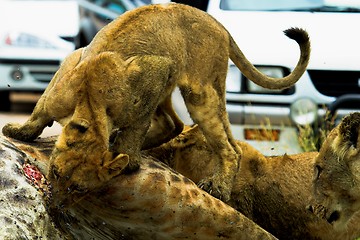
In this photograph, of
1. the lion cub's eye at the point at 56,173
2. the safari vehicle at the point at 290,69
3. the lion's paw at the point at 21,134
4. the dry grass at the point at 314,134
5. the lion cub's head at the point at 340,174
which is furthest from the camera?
the safari vehicle at the point at 290,69

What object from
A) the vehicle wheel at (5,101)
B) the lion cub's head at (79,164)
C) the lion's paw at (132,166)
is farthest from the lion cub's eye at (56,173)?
the vehicle wheel at (5,101)

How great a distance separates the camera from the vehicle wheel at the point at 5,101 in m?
13.5

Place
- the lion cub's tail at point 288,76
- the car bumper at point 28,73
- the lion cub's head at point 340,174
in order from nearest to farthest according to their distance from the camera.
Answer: the lion cub's head at point 340,174 → the lion cub's tail at point 288,76 → the car bumper at point 28,73

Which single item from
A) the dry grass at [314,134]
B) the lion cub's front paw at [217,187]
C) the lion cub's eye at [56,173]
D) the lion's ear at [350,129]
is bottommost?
the dry grass at [314,134]

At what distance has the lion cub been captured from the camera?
4238 mm

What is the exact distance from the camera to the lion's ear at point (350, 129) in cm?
431

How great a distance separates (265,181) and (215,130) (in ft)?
1.21

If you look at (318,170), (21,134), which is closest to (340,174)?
(318,170)

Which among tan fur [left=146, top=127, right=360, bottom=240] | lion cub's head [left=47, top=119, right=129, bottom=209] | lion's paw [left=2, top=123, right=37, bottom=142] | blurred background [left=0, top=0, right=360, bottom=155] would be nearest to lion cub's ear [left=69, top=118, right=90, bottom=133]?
lion cub's head [left=47, top=119, right=129, bottom=209]

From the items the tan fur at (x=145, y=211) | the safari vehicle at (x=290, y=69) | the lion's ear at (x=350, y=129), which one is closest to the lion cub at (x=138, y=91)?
the tan fur at (x=145, y=211)

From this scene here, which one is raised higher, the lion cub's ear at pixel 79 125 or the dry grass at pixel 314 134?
the lion cub's ear at pixel 79 125

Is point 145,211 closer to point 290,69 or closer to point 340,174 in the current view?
point 340,174

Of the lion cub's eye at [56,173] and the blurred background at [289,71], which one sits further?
the blurred background at [289,71]

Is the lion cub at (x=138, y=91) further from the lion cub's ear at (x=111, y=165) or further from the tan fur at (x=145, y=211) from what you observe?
the tan fur at (x=145, y=211)
